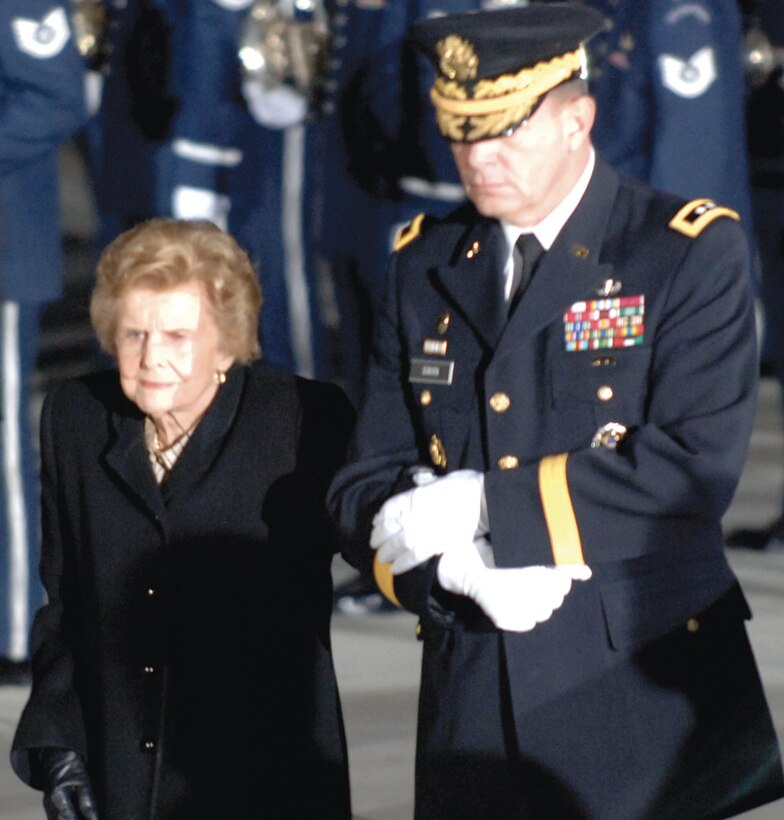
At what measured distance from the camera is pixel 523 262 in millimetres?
2578

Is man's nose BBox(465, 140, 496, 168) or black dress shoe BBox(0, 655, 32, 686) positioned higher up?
man's nose BBox(465, 140, 496, 168)

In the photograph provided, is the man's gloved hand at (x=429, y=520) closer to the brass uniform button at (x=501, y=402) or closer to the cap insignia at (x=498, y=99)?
the brass uniform button at (x=501, y=402)

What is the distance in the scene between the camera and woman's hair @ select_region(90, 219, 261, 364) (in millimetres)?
2764

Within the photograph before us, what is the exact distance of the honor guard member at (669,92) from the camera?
5406 millimetres

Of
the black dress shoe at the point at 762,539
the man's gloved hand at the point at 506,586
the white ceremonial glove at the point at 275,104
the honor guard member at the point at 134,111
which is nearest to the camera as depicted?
the man's gloved hand at the point at 506,586

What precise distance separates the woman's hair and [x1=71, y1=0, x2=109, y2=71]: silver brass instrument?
10.9 feet

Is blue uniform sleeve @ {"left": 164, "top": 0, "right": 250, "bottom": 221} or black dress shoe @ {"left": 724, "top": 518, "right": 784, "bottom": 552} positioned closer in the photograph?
blue uniform sleeve @ {"left": 164, "top": 0, "right": 250, "bottom": 221}

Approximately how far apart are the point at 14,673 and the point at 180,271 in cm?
236

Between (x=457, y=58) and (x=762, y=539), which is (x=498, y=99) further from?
(x=762, y=539)

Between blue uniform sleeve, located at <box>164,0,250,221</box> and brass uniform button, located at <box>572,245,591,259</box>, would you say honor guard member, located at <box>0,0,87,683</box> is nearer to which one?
blue uniform sleeve, located at <box>164,0,250,221</box>

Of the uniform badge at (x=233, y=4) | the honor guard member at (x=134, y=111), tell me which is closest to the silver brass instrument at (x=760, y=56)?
the uniform badge at (x=233, y=4)

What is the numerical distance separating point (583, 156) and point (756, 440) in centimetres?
569

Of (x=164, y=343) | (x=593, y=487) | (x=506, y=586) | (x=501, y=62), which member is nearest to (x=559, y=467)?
(x=593, y=487)

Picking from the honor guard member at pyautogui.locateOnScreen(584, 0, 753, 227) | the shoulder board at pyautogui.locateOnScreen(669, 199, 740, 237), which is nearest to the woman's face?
the shoulder board at pyautogui.locateOnScreen(669, 199, 740, 237)
